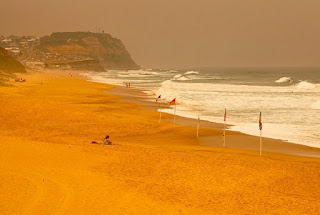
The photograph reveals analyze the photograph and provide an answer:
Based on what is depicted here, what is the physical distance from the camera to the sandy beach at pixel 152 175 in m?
10.7

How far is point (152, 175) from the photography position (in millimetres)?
14016

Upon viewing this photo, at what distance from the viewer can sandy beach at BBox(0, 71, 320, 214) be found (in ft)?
35.1

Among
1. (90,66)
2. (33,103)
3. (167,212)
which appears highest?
(90,66)

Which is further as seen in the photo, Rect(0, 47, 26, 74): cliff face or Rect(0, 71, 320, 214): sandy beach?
Rect(0, 47, 26, 74): cliff face

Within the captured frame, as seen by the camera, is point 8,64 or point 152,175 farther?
point 8,64

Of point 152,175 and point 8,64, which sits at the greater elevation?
point 8,64

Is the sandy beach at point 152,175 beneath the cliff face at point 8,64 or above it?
beneath

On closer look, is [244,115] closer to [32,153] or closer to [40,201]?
[32,153]

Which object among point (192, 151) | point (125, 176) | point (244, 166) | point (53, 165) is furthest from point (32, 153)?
point (244, 166)

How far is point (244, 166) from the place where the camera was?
15.6 m

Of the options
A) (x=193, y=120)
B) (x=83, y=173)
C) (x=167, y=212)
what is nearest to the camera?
(x=167, y=212)

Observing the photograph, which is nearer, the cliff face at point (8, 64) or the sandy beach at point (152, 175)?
the sandy beach at point (152, 175)

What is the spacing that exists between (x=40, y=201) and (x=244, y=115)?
87.4 feet

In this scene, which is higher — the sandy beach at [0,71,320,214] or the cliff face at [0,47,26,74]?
the cliff face at [0,47,26,74]
